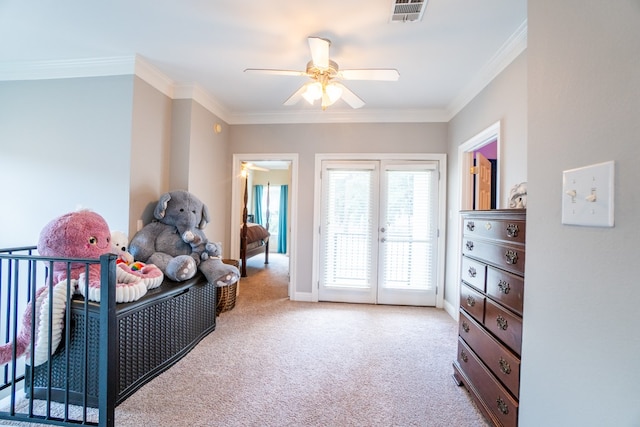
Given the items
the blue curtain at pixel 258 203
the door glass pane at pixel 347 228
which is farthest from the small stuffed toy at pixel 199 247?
the blue curtain at pixel 258 203

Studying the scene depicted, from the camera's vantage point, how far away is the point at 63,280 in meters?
1.73

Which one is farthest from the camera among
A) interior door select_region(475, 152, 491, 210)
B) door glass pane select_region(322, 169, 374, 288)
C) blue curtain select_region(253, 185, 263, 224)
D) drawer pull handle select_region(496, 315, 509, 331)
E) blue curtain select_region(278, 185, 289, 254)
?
blue curtain select_region(253, 185, 263, 224)

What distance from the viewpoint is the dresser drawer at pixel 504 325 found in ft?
4.28

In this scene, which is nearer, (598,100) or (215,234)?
(598,100)

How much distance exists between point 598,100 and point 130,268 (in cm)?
262

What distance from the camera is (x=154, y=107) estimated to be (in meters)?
2.71

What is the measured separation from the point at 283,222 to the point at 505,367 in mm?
6872

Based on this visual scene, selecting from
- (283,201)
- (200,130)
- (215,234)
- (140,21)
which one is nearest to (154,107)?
(200,130)

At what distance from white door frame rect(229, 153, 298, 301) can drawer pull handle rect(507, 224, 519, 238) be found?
2.57 metres

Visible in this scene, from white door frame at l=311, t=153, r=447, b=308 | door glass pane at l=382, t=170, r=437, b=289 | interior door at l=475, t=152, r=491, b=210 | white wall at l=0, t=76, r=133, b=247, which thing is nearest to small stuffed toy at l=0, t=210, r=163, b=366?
white wall at l=0, t=76, r=133, b=247

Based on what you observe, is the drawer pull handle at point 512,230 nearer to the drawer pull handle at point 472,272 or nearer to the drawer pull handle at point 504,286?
the drawer pull handle at point 504,286

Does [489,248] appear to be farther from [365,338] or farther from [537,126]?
[365,338]

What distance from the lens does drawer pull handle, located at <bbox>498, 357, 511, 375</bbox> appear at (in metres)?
1.36

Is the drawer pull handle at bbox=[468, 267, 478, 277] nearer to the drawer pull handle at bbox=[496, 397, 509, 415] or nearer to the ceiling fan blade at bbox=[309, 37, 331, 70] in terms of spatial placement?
the drawer pull handle at bbox=[496, 397, 509, 415]
